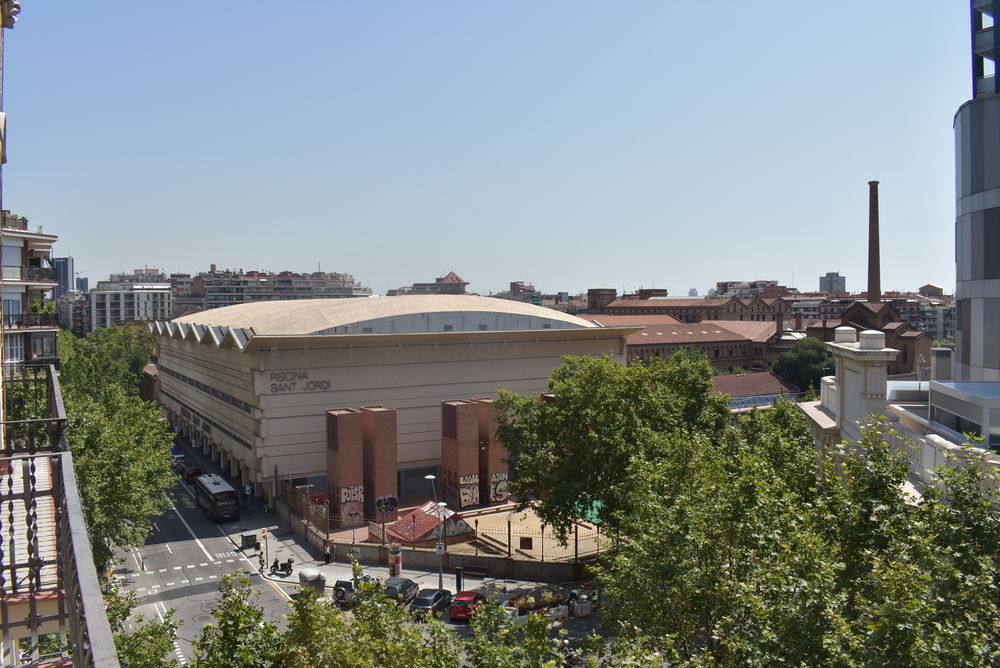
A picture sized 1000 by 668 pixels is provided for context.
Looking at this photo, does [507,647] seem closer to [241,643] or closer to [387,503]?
[241,643]

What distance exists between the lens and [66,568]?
5945 millimetres

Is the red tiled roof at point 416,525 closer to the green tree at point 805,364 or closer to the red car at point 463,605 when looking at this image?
the red car at point 463,605

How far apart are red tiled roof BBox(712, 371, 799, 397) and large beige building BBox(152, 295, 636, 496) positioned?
1103 inches

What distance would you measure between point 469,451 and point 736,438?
20684 millimetres

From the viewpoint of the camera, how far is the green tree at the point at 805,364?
86.0m

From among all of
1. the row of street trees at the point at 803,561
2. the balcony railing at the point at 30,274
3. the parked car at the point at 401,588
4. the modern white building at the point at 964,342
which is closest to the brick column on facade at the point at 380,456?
the parked car at the point at 401,588

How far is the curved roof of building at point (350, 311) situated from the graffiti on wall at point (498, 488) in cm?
1030

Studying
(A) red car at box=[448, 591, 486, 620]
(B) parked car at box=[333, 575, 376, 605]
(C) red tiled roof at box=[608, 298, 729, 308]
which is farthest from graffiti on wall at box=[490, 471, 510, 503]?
(C) red tiled roof at box=[608, 298, 729, 308]

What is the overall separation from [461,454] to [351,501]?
6.37 m

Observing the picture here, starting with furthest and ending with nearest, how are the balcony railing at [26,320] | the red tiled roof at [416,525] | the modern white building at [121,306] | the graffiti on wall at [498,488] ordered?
the modern white building at [121,306]
the graffiti on wall at [498,488]
the red tiled roof at [416,525]
the balcony railing at [26,320]

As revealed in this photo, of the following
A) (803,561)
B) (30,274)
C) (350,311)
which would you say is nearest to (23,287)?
(30,274)

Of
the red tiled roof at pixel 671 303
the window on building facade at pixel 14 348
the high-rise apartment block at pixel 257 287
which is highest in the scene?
the high-rise apartment block at pixel 257 287

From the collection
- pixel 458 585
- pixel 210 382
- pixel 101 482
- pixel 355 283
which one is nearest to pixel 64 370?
pixel 210 382

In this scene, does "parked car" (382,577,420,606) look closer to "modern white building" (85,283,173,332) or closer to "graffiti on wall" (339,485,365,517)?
"graffiti on wall" (339,485,365,517)
